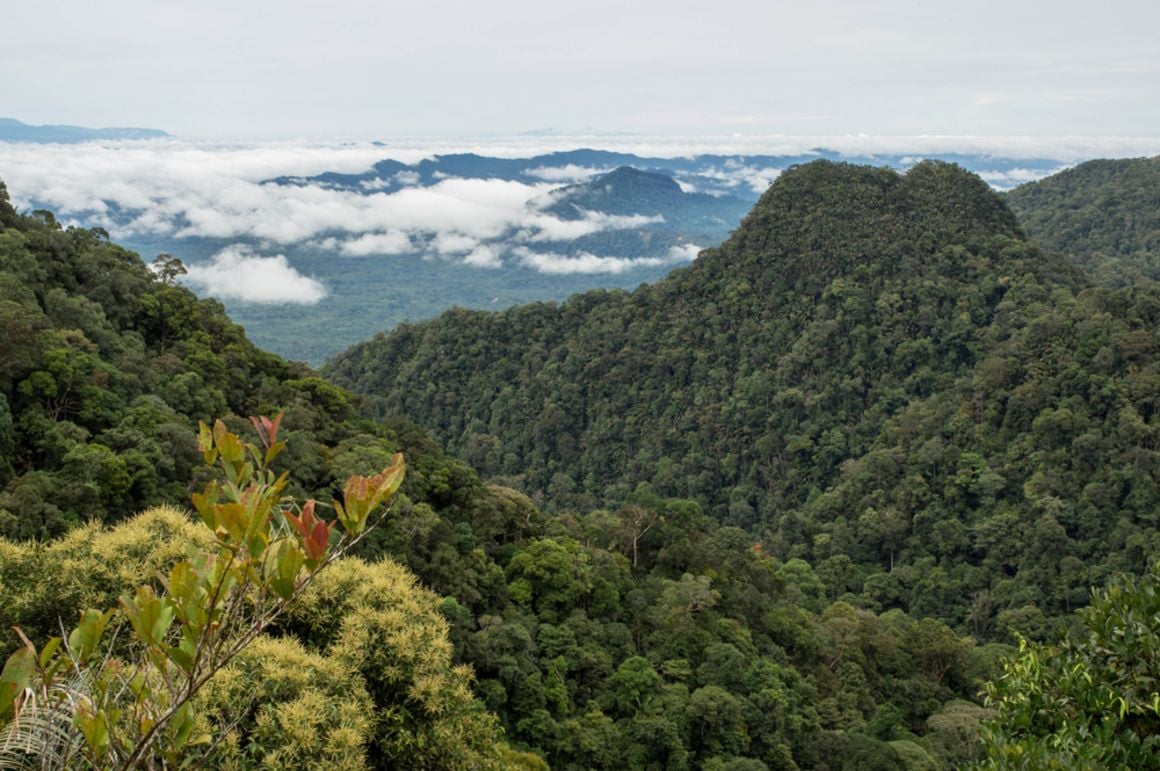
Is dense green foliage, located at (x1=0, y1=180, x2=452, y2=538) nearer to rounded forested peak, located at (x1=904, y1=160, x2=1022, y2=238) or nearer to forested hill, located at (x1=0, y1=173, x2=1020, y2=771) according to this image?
forested hill, located at (x1=0, y1=173, x2=1020, y2=771)

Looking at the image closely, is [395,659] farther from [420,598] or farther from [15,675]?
[15,675]

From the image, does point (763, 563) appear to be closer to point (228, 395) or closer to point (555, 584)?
point (555, 584)

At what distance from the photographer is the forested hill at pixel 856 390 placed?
93.7 ft

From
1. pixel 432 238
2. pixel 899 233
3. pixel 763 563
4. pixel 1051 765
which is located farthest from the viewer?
pixel 432 238

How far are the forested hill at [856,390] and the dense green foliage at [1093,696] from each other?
24865mm

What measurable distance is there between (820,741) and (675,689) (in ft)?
11.2

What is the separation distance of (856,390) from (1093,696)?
122 ft

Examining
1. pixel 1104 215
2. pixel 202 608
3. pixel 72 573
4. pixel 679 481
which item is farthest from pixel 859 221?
pixel 202 608

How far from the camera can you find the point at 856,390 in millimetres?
39688

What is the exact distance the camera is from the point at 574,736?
13.5 meters

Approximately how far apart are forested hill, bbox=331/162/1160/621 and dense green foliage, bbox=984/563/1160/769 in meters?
24.9

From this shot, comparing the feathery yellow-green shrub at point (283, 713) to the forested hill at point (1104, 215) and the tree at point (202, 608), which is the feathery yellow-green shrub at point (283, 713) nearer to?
the tree at point (202, 608)

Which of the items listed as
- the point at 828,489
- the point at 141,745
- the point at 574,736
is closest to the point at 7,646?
the point at 141,745

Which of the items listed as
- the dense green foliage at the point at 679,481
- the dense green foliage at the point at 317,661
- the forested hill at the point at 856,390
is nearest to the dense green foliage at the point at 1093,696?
the dense green foliage at the point at 679,481
